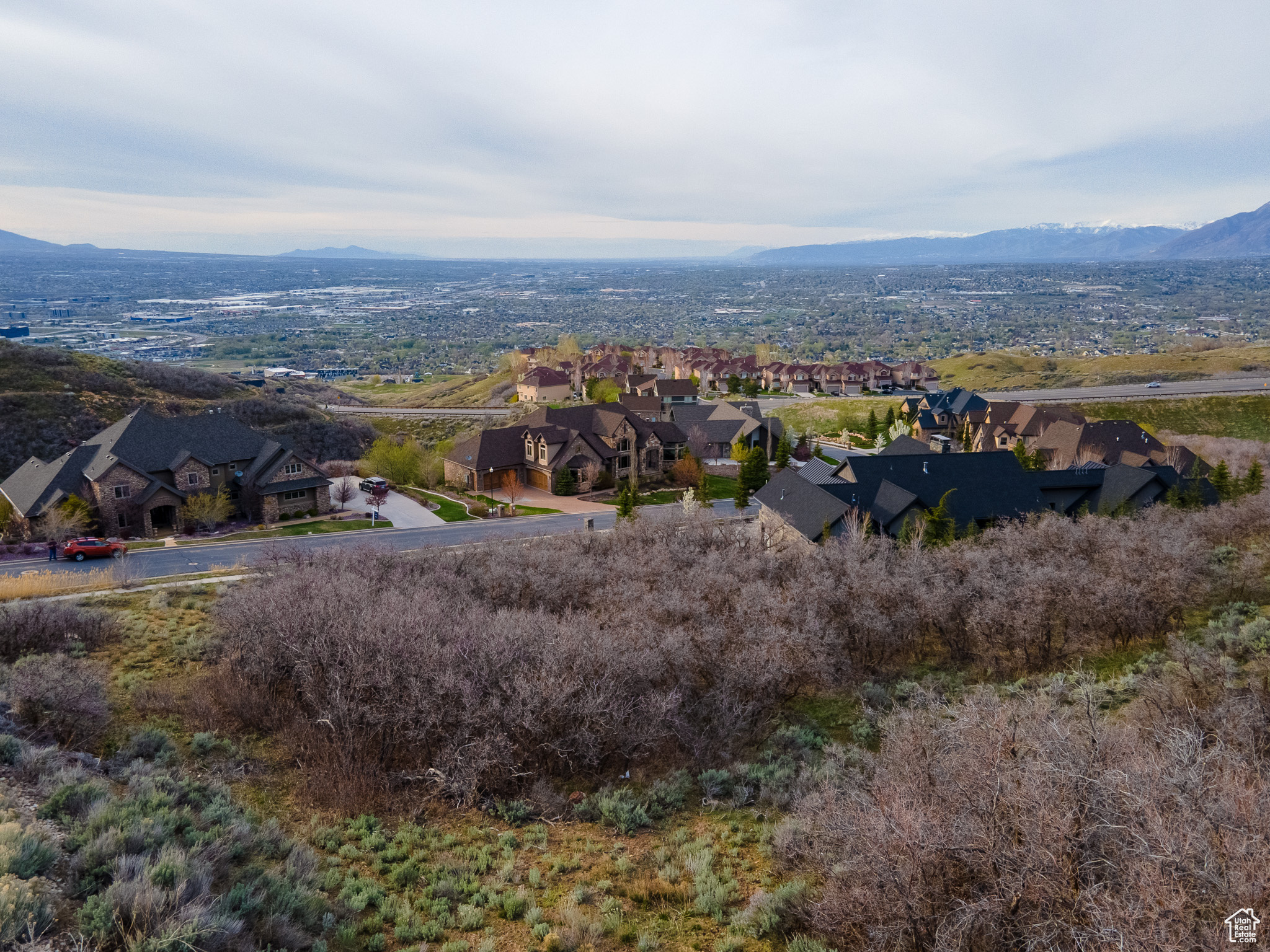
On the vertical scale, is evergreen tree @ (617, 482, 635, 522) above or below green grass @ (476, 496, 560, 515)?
above

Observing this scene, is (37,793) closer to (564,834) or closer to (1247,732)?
(564,834)

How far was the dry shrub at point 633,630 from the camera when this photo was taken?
1694 centimetres

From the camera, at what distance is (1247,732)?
14141 millimetres

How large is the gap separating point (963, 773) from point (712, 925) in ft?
15.3

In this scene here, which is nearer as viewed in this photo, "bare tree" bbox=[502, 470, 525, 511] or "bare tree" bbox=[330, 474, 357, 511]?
"bare tree" bbox=[330, 474, 357, 511]

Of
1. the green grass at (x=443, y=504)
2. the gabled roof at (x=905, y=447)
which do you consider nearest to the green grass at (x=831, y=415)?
the gabled roof at (x=905, y=447)

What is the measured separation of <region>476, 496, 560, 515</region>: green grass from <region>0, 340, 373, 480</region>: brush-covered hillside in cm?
3206

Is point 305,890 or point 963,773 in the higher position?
point 963,773

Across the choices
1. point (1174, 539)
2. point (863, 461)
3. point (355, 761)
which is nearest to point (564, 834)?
point (355, 761)

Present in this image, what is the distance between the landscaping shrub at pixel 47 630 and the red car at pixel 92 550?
12049 mm

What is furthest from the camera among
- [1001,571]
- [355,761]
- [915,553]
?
[915,553]

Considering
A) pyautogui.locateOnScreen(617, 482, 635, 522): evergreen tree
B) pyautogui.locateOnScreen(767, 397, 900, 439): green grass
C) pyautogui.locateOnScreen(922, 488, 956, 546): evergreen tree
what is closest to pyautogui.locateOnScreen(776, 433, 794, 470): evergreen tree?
pyautogui.locateOnScreen(617, 482, 635, 522): evergreen tree

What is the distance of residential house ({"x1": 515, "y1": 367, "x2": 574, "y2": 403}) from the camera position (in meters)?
102

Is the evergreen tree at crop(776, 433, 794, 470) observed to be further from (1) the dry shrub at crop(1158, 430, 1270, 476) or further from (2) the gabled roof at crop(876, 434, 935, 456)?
(1) the dry shrub at crop(1158, 430, 1270, 476)
